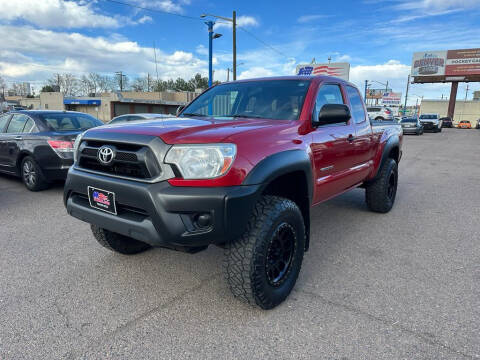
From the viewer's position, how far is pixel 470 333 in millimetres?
2271

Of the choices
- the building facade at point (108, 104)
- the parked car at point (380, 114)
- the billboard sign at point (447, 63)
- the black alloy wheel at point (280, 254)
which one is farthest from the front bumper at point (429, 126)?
the black alloy wheel at point (280, 254)

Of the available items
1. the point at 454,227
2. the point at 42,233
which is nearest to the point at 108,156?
the point at 42,233

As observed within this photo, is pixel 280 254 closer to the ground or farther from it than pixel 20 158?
closer to the ground

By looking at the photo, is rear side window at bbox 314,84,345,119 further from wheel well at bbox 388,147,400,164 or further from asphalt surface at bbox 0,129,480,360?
wheel well at bbox 388,147,400,164

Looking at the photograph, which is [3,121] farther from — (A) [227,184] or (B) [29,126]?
(A) [227,184]

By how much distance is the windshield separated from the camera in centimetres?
315

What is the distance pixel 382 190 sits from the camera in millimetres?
4844

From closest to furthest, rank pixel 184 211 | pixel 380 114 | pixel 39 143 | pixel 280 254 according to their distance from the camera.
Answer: pixel 184 211
pixel 280 254
pixel 39 143
pixel 380 114

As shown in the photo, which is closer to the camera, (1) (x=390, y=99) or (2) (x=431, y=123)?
(2) (x=431, y=123)

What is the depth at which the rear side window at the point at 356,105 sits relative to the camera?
4.08m

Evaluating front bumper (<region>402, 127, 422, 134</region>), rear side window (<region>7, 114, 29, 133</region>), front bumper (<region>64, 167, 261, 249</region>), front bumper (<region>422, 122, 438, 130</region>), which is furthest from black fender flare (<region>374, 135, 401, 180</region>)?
front bumper (<region>422, 122, 438, 130</region>)

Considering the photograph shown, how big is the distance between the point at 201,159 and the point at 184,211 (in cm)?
34

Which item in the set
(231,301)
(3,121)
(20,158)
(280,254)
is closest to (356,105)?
(280,254)

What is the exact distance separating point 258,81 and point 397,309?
2.50 meters
